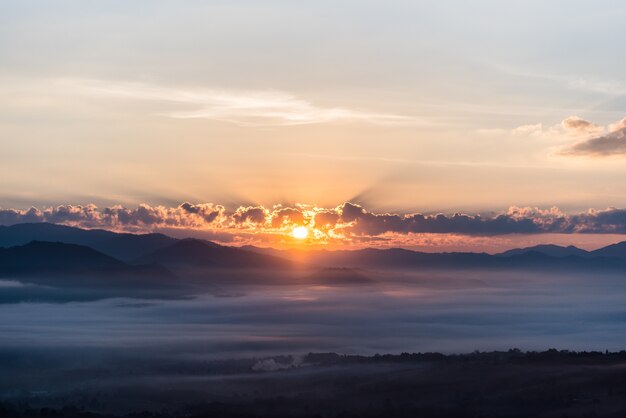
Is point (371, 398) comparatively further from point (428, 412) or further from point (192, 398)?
point (192, 398)

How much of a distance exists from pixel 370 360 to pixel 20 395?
6040cm

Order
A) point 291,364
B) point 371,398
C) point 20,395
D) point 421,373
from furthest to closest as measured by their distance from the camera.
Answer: point 291,364
point 20,395
point 421,373
point 371,398

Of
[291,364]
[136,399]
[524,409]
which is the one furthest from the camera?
[291,364]

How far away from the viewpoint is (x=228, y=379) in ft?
545

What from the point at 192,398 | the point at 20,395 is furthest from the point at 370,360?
the point at 20,395

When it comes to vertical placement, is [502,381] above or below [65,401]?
above

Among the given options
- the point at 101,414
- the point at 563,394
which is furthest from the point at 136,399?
the point at 563,394

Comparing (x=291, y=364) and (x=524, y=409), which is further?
(x=291, y=364)

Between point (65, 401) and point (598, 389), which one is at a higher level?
point (598, 389)

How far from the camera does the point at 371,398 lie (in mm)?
112312


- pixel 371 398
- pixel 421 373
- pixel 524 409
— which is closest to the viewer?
pixel 524 409

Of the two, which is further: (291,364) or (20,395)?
(291,364)

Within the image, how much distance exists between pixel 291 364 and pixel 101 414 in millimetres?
76821

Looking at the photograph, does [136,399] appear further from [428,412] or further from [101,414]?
[428,412]
